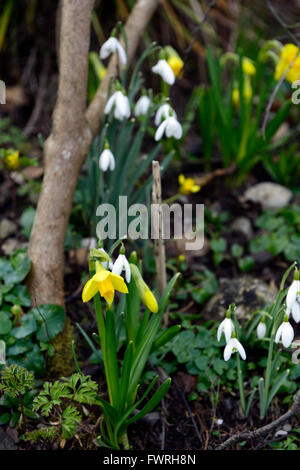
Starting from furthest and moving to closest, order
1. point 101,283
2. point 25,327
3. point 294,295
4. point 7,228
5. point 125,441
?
point 7,228 → point 25,327 → point 125,441 → point 294,295 → point 101,283

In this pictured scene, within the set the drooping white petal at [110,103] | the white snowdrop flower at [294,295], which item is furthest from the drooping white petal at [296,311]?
the drooping white petal at [110,103]

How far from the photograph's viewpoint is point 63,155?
2.12 metres

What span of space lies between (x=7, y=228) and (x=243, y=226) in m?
1.25

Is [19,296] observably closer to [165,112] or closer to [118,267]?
[118,267]

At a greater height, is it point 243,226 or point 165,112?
point 165,112

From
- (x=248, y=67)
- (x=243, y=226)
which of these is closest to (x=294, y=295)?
(x=243, y=226)

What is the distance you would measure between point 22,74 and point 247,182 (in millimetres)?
1732

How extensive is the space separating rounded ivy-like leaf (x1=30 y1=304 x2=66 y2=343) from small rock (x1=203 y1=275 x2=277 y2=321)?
25.5 inches

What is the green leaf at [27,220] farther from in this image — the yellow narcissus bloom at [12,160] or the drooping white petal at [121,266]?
the drooping white petal at [121,266]

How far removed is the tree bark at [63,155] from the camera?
2.02 meters

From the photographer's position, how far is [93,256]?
1420mm

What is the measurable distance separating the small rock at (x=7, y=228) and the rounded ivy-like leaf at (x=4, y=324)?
901mm

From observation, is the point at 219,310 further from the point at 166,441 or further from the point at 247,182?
the point at 247,182

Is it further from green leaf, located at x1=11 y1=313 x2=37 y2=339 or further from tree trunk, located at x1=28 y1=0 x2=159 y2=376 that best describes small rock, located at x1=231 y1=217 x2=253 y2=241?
green leaf, located at x1=11 y1=313 x2=37 y2=339
